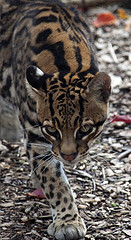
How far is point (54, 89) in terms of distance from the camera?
5.05 meters

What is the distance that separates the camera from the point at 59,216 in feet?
18.7

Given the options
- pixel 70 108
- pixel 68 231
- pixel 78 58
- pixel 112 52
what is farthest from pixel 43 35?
pixel 112 52

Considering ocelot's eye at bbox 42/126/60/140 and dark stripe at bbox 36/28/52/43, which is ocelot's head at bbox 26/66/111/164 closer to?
ocelot's eye at bbox 42/126/60/140

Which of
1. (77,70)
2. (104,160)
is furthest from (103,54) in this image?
(77,70)

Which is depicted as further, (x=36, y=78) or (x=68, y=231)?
(x=68, y=231)

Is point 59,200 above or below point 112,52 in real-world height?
above

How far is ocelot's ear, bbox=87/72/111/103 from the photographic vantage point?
4.95m

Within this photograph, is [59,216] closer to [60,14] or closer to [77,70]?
[77,70]

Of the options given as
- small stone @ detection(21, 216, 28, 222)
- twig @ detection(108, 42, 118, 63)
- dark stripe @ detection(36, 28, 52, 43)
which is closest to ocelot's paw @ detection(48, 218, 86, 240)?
small stone @ detection(21, 216, 28, 222)

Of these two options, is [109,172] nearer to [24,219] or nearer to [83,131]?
[24,219]

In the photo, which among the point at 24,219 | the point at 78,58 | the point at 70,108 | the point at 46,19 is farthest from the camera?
the point at 46,19

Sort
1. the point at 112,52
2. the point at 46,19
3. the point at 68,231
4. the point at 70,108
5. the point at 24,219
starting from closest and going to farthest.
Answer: the point at 70,108 → the point at 68,231 → the point at 24,219 → the point at 46,19 → the point at 112,52

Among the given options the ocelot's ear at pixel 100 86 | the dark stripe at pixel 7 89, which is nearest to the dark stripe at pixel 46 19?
the dark stripe at pixel 7 89

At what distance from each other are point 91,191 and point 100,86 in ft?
6.18
